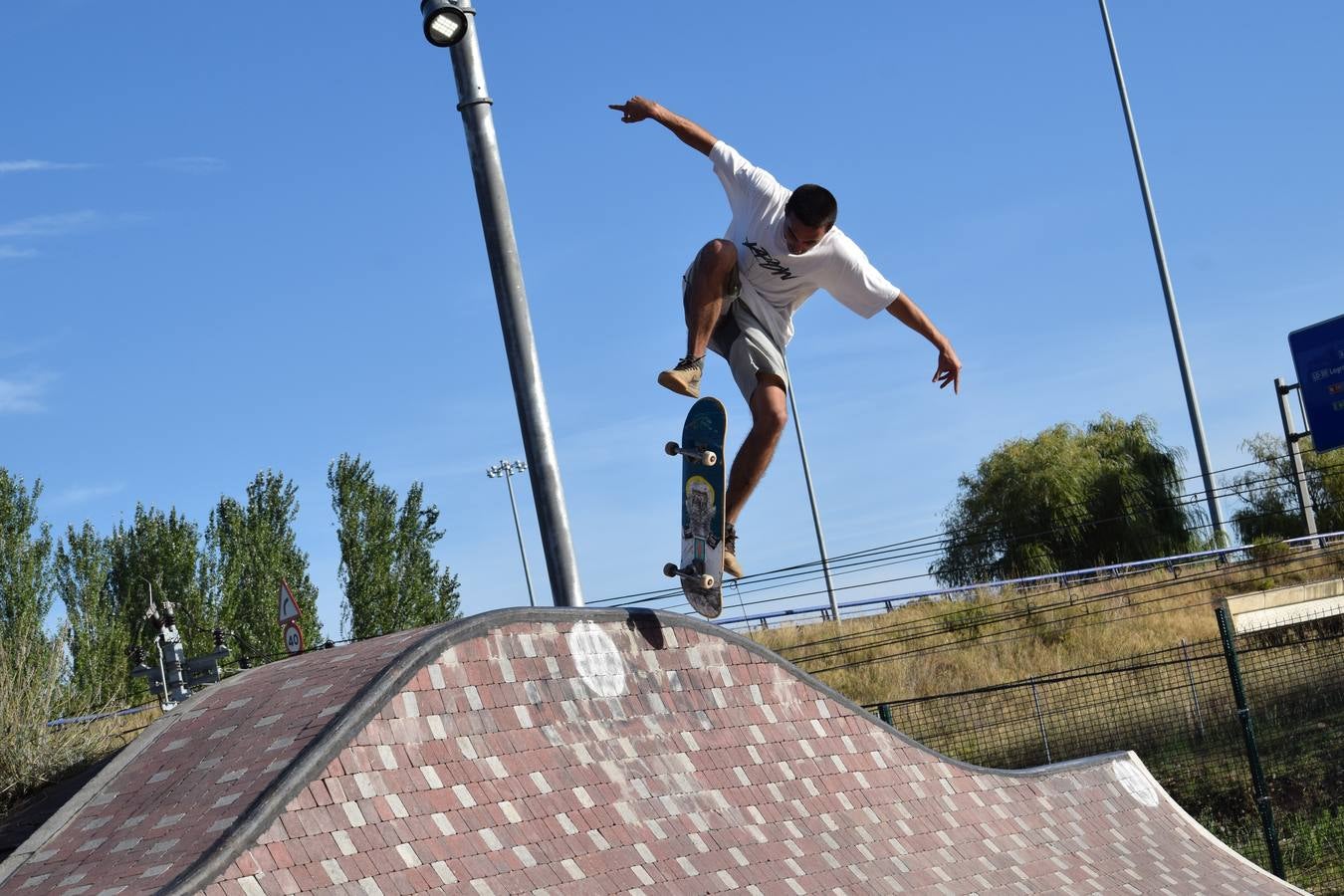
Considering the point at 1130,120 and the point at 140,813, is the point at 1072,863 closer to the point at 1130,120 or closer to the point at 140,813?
the point at 140,813

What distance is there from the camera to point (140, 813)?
5.18 m

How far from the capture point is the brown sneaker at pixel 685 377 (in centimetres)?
638

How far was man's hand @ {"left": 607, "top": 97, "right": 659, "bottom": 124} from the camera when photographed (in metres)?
6.47

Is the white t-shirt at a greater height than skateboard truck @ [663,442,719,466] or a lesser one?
greater

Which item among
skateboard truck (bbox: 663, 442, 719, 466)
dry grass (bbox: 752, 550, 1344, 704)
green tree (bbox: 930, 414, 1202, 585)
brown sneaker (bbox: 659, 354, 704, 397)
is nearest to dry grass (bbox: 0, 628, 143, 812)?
skateboard truck (bbox: 663, 442, 719, 466)

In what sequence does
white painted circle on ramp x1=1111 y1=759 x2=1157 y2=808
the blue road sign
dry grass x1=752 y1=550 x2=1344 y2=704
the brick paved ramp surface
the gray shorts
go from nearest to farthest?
the brick paved ramp surface, the gray shorts, white painted circle on ramp x1=1111 y1=759 x2=1157 y2=808, the blue road sign, dry grass x1=752 y1=550 x2=1344 y2=704

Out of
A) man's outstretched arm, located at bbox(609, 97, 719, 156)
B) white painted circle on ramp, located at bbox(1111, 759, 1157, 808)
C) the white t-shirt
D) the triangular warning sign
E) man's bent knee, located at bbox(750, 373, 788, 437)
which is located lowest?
white painted circle on ramp, located at bbox(1111, 759, 1157, 808)

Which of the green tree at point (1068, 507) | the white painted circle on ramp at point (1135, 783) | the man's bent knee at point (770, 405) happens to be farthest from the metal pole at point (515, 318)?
the green tree at point (1068, 507)

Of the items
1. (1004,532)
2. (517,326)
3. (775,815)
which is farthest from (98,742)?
(1004,532)

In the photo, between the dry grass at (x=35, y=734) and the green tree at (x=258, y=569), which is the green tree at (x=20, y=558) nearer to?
the green tree at (x=258, y=569)

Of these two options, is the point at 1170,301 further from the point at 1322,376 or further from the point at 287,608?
the point at 287,608

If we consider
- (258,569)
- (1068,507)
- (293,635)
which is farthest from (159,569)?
(1068,507)

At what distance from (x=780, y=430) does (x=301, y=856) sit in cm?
325

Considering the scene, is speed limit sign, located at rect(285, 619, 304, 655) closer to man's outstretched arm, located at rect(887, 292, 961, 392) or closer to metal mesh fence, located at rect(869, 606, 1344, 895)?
metal mesh fence, located at rect(869, 606, 1344, 895)
